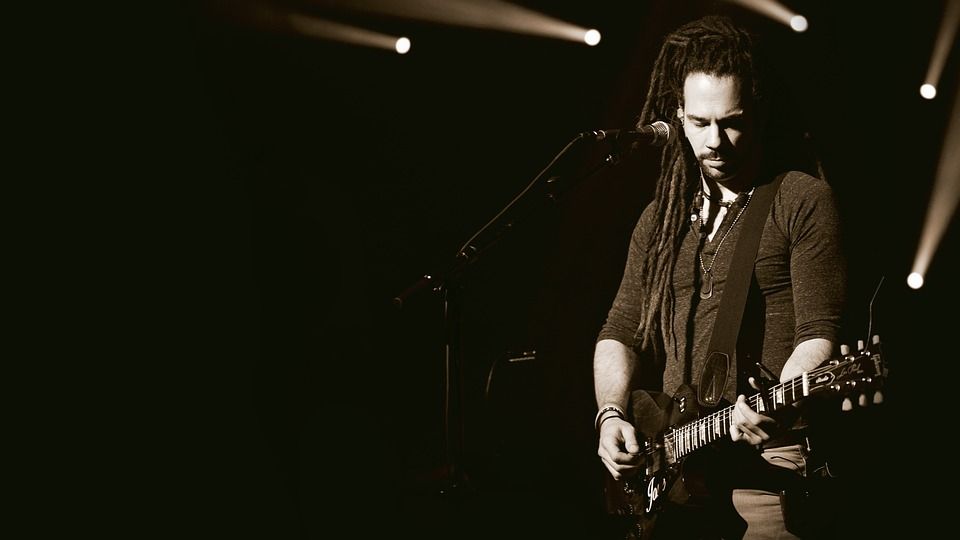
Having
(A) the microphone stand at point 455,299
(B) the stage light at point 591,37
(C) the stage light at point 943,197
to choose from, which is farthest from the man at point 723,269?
(B) the stage light at point 591,37

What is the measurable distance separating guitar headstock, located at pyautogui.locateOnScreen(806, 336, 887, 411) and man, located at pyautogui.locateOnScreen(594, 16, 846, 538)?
Result: 0.37ft

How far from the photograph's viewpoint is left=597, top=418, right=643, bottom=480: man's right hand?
197 cm

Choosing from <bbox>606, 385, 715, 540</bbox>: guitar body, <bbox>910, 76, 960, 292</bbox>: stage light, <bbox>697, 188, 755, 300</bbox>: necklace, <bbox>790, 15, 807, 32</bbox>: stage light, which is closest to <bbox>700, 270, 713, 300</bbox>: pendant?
<bbox>697, 188, 755, 300</bbox>: necklace

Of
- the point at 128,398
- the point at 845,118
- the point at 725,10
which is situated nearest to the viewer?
the point at 845,118

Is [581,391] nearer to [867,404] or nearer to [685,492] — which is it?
[685,492]

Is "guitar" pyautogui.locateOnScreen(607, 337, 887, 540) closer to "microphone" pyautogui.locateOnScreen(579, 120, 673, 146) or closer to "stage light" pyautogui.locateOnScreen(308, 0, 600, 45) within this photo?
"microphone" pyautogui.locateOnScreen(579, 120, 673, 146)

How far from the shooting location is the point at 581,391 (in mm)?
2947

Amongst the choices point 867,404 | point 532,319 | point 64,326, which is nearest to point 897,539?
point 867,404

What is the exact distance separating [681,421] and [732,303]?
292 millimetres

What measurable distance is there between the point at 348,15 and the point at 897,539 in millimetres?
2560

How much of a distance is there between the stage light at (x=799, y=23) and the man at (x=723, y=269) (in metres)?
0.54

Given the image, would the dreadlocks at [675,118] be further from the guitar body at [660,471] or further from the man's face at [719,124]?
the guitar body at [660,471]

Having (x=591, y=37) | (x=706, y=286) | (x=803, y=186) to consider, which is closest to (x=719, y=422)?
(x=706, y=286)

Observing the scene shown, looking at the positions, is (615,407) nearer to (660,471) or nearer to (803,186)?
(660,471)
